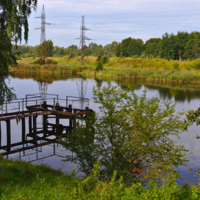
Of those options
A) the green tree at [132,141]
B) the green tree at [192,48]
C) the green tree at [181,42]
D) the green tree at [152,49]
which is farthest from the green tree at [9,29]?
A: the green tree at [152,49]

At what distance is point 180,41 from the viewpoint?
358 feet

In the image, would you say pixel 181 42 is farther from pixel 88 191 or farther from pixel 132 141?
pixel 88 191

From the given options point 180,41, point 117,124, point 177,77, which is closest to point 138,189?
point 117,124

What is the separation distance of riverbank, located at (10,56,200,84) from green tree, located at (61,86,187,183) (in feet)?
166

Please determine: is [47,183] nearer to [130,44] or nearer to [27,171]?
[27,171]

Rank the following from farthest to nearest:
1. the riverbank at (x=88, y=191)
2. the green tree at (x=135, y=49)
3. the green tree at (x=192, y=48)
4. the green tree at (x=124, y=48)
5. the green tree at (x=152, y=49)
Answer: the green tree at (x=124, y=48), the green tree at (x=135, y=49), the green tree at (x=152, y=49), the green tree at (x=192, y=48), the riverbank at (x=88, y=191)

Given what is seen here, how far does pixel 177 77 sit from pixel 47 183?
5678cm

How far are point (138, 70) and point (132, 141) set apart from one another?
204ft

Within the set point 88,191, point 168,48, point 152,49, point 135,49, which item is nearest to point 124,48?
point 135,49

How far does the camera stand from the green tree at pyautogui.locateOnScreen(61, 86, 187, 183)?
1182cm

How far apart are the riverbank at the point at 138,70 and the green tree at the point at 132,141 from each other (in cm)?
5061

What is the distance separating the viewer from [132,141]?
40.1ft

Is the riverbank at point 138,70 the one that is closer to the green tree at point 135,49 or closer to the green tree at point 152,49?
the green tree at point 152,49

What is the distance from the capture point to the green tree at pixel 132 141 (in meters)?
11.8
